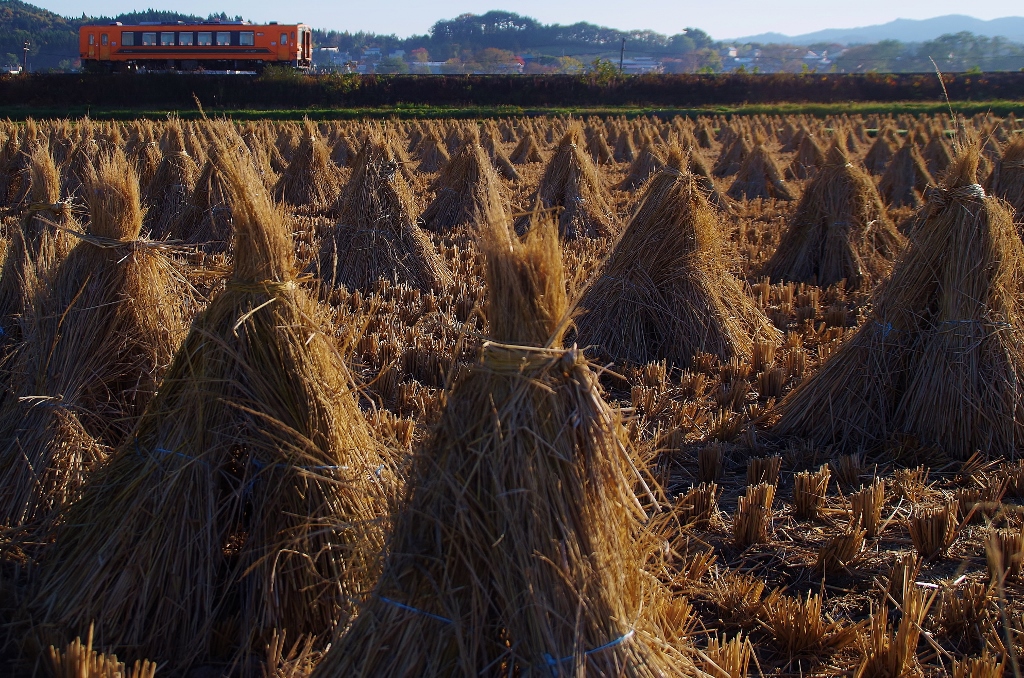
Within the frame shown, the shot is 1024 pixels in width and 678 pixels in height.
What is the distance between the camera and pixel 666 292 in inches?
245

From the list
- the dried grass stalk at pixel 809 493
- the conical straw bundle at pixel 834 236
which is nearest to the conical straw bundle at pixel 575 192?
the conical straw bundle at pixel 834 236

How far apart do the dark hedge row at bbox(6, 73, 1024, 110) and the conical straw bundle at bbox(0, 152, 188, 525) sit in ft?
119

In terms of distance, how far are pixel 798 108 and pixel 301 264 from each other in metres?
37.9

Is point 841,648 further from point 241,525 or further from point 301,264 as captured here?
point 301,264

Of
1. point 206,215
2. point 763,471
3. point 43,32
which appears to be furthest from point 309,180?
point 43,32

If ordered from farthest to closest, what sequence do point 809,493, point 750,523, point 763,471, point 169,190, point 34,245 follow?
point 169,190, point 34,245, point 763,471, point 809,493, point 750,523

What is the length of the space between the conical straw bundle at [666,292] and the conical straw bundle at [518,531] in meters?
3.99

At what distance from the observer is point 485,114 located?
118 ft

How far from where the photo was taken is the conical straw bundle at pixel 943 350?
14.6ft

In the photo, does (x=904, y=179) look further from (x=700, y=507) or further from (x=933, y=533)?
(x=700, y=507)

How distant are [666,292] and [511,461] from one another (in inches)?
172

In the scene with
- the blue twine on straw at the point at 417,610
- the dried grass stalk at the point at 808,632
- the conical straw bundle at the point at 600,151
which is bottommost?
the dried grass stalk at the point at 808,632

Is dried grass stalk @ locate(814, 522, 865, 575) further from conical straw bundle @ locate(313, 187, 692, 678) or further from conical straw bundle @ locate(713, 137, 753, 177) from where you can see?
conical straw bundle @ locate(713, 137, 753, 177)

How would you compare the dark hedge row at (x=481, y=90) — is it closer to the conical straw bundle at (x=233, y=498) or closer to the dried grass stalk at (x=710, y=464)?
the dried grass stalk at (x=710, y=464)
